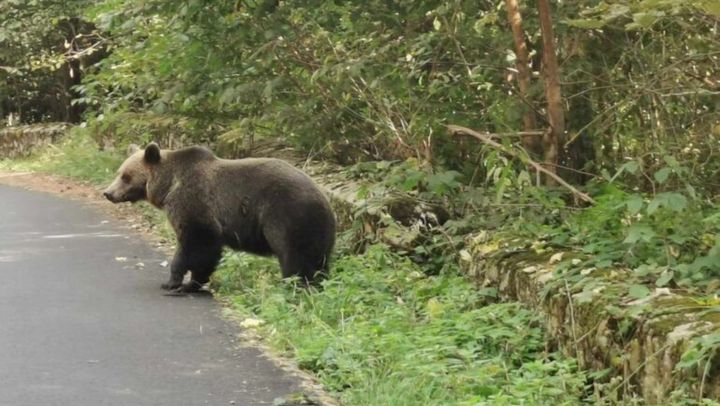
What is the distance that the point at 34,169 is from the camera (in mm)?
25938

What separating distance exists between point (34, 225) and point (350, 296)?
7.47 meters

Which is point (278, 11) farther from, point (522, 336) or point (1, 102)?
point (1, 102)

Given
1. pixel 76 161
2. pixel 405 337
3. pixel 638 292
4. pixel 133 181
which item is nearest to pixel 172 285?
pixel 133 181

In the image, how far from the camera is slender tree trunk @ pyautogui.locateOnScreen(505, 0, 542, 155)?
9562 millimetres

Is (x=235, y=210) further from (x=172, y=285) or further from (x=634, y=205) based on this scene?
(x=634, y=205)

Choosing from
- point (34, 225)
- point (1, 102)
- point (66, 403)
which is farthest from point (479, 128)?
point (1, 102)

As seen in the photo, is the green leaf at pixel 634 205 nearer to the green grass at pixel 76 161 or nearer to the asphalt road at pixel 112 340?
the asphalt road at pixel 112 340

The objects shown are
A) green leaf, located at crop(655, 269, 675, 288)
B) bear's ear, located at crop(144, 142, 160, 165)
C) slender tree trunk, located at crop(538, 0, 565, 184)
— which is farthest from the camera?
bear's ear, located at crop(144, 142, 160, 165)

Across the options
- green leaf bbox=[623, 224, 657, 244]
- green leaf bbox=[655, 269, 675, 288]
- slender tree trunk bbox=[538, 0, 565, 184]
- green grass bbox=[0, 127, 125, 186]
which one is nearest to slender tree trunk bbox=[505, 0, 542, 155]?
slender tree trunk bbox=[538, 0, 565, 184]

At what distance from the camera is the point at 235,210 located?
10.1m

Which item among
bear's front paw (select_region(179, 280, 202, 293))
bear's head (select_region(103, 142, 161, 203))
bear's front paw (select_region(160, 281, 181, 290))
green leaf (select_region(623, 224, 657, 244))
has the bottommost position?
bear's front paw (select_region(179, 280, 202, 293))

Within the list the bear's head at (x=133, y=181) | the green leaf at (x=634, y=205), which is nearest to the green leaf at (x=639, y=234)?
the green leaf at (x=634, y=205)

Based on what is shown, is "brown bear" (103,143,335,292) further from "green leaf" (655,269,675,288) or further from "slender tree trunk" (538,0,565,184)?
"green leaf" (655,269,675,288)

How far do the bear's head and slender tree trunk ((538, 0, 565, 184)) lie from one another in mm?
3751
